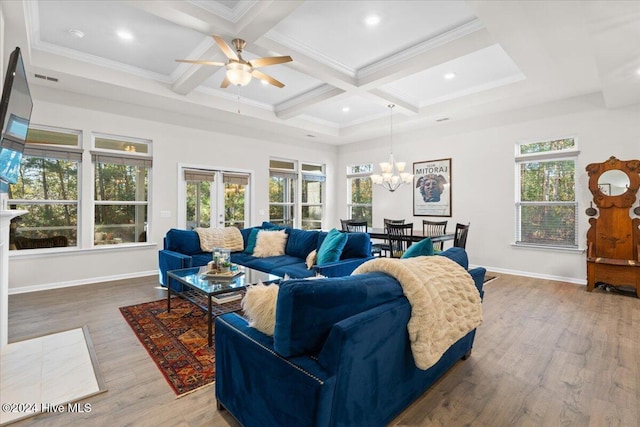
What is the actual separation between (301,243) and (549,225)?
431 centimetres

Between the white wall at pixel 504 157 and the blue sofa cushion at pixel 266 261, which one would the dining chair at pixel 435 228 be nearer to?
the white wall at pixel 504 157

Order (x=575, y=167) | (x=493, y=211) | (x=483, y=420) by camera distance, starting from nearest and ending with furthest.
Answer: (x=483, y=420) → (x=575, y=167) → (x=493, y=211)

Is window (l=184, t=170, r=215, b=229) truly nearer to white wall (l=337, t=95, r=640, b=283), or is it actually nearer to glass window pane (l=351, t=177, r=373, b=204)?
glass window pane (l=351, t=177, r=373, b=204)

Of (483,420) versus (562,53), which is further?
(562,53)

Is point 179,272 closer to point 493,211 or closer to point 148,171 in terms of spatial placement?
point 148,171

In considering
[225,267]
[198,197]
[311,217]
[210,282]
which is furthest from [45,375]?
[311,217]

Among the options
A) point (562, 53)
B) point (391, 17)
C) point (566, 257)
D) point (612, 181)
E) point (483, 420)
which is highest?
point (391, 17)

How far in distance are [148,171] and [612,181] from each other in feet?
24.5

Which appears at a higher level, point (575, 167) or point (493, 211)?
point (575, 167)

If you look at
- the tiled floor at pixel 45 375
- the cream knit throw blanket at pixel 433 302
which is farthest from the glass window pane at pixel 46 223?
the cream knit throw blanket at pixel 433 302

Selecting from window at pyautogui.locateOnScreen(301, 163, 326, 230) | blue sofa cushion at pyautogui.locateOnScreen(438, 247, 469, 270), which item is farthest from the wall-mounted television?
window at pyautogui.locateOnScreen(301, 163, 326, 230)

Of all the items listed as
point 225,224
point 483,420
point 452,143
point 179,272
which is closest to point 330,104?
point 452,143

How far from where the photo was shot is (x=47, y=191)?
15.7 ft

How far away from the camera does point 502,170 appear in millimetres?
5887
